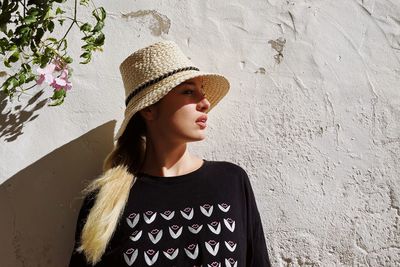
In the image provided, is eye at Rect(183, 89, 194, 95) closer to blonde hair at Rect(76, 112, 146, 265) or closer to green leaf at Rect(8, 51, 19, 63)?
blonde hair at Rect(76, 112, 146, 265)

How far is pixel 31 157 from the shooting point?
2.30m

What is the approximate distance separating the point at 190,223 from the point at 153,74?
54 cm

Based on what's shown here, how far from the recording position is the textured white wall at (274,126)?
2.30 meters

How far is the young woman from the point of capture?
200cm

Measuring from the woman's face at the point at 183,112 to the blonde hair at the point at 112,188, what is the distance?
17 centimetres

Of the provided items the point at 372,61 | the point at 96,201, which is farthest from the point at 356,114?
the point at 96,201

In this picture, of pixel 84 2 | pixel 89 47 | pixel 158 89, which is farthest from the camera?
pixel 84 2

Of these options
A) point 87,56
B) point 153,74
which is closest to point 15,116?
point 87,56

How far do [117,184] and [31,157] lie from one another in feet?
1.42

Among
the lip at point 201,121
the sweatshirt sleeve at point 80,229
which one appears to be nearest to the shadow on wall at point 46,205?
the sweatshirt sleeve at point 80,229

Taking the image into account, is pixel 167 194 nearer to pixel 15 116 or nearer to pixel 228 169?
pixel 228 169

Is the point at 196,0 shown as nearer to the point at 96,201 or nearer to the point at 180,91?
the point at 180,91

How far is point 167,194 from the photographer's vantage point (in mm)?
2082

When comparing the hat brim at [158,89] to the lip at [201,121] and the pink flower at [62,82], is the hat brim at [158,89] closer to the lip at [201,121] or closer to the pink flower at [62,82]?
the lip at [201,121]
